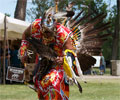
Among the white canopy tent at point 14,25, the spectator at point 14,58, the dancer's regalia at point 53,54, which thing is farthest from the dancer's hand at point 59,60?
the spectator at point 14,58

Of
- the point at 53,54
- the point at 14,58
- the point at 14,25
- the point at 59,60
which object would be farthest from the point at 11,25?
the point at 59,60

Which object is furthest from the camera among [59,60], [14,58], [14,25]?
[14,58]

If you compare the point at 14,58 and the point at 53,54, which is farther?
the point at 14,58

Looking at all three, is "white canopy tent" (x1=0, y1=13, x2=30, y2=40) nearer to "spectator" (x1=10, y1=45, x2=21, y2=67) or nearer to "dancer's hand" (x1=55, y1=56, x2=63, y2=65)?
"spectator" (x1=10, y1=45, x2=21, y2=67)

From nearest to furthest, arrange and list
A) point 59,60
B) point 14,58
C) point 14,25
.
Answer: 1. point 59,60
2. point 14,25
3. point 14,58

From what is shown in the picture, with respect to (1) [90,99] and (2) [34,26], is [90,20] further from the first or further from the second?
(1) [90,99]

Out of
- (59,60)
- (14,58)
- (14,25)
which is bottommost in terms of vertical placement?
(14,58)

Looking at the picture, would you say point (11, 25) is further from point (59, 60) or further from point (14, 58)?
point (59, 60)

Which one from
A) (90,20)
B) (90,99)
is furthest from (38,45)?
(90,99)

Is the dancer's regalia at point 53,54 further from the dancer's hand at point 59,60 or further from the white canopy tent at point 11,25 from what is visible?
the white canopy tent at point 11,25

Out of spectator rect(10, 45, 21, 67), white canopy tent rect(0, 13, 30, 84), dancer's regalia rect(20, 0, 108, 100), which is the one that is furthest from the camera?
spectator rect(10, 45, 21, 67)

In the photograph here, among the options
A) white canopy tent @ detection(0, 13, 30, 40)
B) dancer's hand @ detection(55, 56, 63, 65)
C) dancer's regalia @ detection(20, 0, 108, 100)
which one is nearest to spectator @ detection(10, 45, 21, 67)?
white canopy tent @ detection(0, 13, 30, 40)

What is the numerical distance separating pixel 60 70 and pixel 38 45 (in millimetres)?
474

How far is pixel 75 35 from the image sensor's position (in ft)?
19.6
